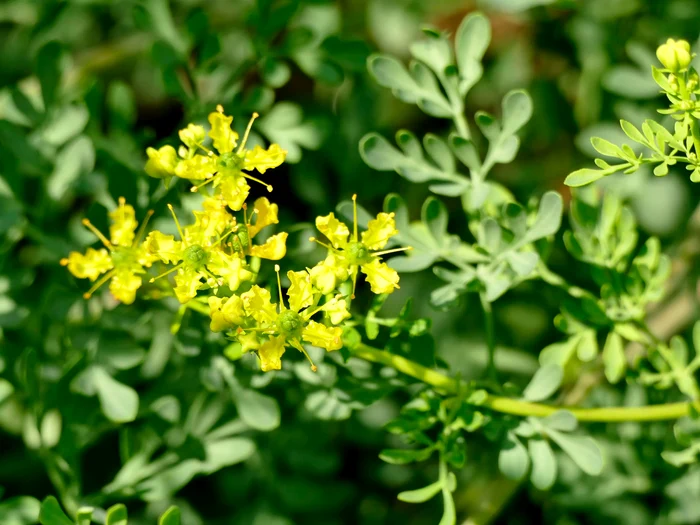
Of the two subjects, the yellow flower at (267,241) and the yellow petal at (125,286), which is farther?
the yellow petal at (125,286)

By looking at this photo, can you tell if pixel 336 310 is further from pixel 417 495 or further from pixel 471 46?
pixel 471 46

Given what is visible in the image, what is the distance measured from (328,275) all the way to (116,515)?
464 millimetres

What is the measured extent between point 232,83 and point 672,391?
113 centimetres

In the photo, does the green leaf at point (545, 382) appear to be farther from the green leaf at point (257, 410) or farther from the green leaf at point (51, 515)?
the green leaf at point (51, 515)

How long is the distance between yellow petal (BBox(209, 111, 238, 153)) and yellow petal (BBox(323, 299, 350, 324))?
0.95 feet

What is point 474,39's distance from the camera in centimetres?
154

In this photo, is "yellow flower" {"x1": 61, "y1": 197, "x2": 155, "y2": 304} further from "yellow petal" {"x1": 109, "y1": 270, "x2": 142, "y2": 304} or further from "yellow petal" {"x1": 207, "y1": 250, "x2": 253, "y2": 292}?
"yellow petal" {"x1": 207, "y1": 250, "x2": 253, "y2": 292}

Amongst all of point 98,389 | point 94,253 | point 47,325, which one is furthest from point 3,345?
point 94,253

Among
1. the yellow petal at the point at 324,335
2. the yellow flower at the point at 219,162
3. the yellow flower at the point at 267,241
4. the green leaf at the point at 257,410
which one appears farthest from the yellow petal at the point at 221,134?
the green leaf at the point at 257,410

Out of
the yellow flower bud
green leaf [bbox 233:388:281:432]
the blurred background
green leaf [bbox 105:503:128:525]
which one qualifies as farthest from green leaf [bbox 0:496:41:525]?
the yellow flower bud

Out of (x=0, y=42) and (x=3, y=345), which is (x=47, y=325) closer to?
(x=3, y=345)

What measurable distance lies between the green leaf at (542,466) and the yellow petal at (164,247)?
665 mm

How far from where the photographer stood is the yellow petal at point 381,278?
3.99 feet

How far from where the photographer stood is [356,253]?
1.26 metres
